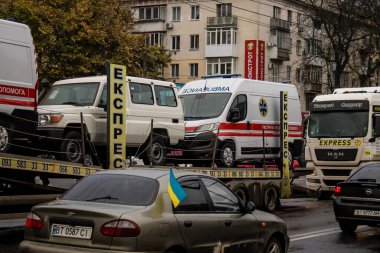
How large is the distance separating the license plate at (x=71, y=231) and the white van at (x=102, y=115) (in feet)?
18.1

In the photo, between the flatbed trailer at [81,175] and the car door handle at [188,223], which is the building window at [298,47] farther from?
the car door handle at [188,223]

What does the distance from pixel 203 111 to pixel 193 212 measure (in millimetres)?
10129

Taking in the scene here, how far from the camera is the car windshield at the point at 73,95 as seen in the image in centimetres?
1368

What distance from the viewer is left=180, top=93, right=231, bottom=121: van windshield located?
1736cm

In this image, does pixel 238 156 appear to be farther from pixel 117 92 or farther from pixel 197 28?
pixel 197 28

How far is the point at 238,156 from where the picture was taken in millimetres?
17516

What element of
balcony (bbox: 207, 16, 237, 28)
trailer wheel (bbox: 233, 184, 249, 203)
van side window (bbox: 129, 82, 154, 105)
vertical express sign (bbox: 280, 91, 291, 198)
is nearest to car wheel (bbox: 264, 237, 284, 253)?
van side window (bbox: 129, 82, 154, 105)

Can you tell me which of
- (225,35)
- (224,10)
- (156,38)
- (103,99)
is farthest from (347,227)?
(156,38)

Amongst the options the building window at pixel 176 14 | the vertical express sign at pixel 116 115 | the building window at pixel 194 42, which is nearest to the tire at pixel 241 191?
the vertical express sign at pixel 116 115

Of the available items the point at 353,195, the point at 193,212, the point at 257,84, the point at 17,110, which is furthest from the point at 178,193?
the point at 257,84

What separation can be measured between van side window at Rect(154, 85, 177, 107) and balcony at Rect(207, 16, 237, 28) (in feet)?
151

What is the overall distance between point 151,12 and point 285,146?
49.1 metres

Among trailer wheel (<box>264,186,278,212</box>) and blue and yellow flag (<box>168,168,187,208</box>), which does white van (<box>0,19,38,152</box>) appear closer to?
blue and yellow flag (<box>168,168,187,208</box>)

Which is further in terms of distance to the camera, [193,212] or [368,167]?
[368,167]
